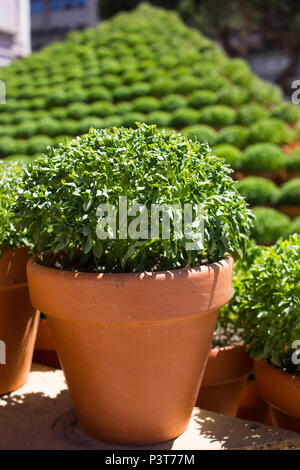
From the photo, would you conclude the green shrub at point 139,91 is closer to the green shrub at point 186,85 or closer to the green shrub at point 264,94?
the green shrub at point 186,85

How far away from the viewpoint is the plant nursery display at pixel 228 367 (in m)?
1.83

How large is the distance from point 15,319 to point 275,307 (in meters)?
0.85

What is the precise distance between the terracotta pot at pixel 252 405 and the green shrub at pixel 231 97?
674 centimetres

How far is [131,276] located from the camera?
131cm

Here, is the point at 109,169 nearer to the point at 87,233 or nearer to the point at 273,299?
the point at 87,233

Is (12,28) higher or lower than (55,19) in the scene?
lower

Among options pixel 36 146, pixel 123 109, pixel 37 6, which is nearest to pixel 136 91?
pixel 123 109

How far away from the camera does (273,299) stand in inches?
65.5

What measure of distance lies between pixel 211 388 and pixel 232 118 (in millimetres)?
6083

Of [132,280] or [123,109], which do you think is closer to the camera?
[132,280]

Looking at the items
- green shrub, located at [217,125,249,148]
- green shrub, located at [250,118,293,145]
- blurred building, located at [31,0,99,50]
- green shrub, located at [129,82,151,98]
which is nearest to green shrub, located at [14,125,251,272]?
green shrub, located at [217,125,249,148]

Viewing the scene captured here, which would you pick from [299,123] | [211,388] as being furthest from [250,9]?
[211,388]

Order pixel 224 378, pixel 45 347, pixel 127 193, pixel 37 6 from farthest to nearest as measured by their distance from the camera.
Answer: pixel 37 6
pixel 45 347
pixel 224 378
pixel 127 193

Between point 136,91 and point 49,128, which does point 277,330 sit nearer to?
point 49,128
